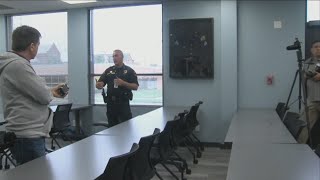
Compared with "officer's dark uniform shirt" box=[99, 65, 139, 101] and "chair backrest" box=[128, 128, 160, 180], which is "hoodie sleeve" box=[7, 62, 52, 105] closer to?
"chair backrest" box=[128, 128, 160, 180]

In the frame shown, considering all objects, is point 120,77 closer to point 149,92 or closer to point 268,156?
point 149,92

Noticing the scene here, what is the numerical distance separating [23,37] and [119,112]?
2.98 meters

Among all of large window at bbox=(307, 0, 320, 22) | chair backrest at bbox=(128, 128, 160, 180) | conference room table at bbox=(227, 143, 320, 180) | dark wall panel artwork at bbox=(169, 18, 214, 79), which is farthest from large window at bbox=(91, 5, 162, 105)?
conference room table at bbox=(227, 143, 320, 180)

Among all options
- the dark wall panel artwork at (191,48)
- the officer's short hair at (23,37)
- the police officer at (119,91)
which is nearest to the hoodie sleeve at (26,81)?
the officer's short hair at (23,37)

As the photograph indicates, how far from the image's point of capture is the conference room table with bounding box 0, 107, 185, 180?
79.9 inches

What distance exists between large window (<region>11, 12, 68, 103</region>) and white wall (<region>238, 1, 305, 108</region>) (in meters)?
3.56

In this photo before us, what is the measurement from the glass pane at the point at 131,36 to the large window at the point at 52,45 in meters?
0.71

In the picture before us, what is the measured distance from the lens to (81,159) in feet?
7.85

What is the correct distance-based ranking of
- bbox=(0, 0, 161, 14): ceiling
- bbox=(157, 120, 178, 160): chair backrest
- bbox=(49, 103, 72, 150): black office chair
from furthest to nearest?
bbox=(0, 0, 161, 14): ceiling
bbox=(49, 103, 72, 150): black office chair
bbox=(157, 120, 178, 160): chair backrest

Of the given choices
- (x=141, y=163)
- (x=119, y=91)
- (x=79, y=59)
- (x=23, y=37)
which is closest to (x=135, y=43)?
(x=79, y=59)

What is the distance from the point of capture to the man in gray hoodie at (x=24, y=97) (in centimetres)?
225

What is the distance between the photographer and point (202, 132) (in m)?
6.22

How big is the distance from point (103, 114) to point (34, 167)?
15.2 ft

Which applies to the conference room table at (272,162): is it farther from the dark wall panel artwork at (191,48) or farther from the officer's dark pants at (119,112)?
the dark wall panel artwork at (191,48)
